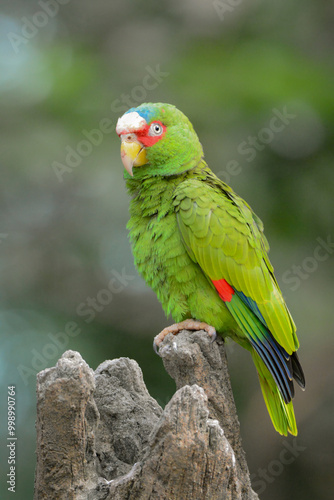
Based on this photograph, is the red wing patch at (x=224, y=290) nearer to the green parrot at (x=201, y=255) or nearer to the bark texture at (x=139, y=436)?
the green parrot at (x=201, y=255)

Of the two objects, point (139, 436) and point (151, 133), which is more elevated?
point (151, 133)

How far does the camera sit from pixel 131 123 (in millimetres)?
2992

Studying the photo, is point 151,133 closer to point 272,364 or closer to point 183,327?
point 183,327

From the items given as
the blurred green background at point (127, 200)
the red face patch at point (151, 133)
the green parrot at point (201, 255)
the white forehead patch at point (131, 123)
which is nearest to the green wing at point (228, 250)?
the green parrot at point (201, 255)

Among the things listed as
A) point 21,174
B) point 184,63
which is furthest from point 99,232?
point 184,63

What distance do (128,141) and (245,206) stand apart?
2.51ft

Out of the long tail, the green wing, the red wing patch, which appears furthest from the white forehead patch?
the long tail

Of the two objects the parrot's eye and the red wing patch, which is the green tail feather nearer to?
the red wing patch

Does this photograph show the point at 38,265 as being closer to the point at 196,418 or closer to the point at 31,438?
the point at 31,438

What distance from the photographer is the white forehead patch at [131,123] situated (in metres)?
2.99

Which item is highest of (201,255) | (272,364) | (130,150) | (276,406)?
(130,150)

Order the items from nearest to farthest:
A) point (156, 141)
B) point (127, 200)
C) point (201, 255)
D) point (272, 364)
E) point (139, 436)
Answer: point (139, 436) < point (272, 364) < point (201, 255) < point (156, 141) < point (127, 200)

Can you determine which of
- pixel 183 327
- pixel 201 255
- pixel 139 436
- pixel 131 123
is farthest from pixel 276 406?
pixel 131 123

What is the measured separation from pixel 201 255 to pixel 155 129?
2.38 ft
